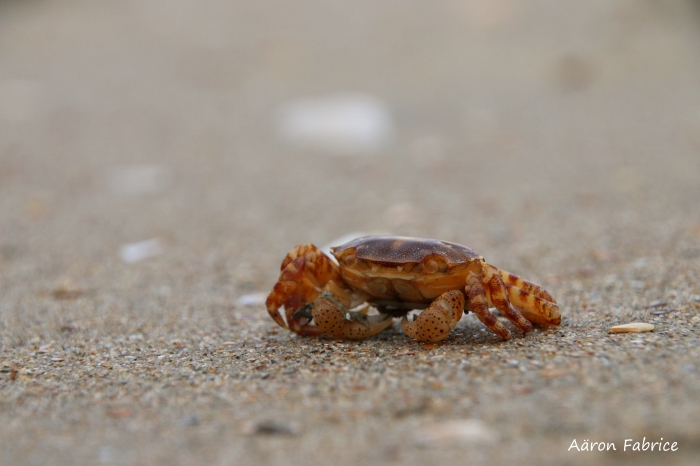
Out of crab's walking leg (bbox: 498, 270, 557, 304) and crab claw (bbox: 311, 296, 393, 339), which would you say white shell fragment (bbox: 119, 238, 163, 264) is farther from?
crab's walking leg (bbox: 498, 270, 557, 304)

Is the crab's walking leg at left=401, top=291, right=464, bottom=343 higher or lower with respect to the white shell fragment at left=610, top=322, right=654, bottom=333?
higher

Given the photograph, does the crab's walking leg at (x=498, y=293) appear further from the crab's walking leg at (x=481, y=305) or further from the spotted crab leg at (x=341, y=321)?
the spotted crab leg at (x=341, y=321)

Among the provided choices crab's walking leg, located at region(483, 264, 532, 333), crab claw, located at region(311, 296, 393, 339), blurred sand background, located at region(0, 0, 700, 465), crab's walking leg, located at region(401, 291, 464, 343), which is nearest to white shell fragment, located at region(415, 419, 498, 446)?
blurred sand background, located at region(0, 0, 700, 465)

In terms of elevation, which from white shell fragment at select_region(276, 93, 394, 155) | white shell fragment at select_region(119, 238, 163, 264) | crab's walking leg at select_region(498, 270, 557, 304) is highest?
white shell fragment at select_region(276, 93, 394, 155)

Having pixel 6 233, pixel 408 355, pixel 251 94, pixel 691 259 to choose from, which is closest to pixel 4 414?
pixel 408 355

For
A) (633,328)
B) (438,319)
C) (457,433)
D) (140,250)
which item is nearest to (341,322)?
(438,319)

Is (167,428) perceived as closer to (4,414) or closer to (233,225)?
(4,414)

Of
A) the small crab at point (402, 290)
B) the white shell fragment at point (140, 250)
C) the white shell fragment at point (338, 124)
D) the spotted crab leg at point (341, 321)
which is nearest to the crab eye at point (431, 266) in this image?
the small crab at point (402, 290)

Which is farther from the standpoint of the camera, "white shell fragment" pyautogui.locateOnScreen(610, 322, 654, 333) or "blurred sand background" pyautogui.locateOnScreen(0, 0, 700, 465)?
"white shell fragment" pyautogui.locateOnScreen(610, 322, 654, 333)
